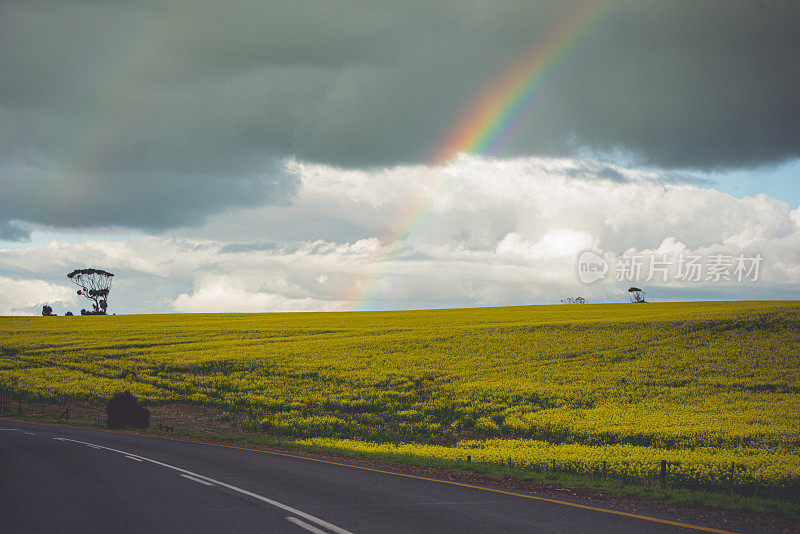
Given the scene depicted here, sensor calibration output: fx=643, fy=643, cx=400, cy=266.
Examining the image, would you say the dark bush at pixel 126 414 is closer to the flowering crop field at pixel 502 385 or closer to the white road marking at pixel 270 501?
the flowering crop field at pixel 502 385

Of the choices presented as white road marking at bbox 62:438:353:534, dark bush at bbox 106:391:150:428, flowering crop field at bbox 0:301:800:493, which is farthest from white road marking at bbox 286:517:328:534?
dark bush at bbox 106:391:150:428

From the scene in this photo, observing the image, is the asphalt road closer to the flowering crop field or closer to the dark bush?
the flowering crop field

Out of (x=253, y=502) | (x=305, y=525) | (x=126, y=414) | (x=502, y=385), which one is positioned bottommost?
(x=126, y=414)

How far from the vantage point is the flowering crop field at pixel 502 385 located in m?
24.2

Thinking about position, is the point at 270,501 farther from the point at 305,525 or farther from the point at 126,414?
the point at 126,414

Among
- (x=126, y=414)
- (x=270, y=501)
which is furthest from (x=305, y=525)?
(x=126, y=414)

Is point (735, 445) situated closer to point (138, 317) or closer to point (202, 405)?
point (202, 405)

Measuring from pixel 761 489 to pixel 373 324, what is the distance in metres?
59.7

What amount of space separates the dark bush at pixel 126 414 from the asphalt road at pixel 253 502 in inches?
563

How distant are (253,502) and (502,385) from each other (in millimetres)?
27936

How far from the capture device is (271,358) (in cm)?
5300

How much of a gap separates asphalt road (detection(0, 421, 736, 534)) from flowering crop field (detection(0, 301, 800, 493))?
20.4 feet

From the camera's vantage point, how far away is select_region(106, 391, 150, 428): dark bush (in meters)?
35.1

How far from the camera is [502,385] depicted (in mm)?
39219
